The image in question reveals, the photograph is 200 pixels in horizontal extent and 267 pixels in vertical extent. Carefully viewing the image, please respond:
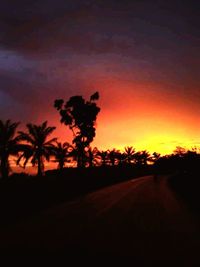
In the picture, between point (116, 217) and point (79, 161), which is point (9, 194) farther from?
point (79, 161)

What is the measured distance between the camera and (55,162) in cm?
6744

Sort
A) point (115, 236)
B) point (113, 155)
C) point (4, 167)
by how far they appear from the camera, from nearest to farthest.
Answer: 1. point (115, 236)
2. point (4, 167)
3. point (113, 155)

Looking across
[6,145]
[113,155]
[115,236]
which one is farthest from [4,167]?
[113,155]

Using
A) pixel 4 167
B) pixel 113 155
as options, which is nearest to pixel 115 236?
pixel 4 167

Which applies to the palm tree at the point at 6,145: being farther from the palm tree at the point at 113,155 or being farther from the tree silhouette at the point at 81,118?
the palm tree at the point at 113,155

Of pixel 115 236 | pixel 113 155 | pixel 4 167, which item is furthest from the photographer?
pixel 113 155

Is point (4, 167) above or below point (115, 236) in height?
above

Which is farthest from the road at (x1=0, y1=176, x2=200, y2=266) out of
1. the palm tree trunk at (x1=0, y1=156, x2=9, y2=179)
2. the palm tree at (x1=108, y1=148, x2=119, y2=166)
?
the palm tree at (x1=108, y1=148, x2=119, y2=166)

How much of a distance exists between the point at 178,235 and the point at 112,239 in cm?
188

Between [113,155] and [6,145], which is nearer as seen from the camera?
[6,145]

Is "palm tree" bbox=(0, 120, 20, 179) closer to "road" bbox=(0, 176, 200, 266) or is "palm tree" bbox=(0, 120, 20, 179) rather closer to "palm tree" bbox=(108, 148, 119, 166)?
"road" bbox=(0, 176, 200, 266)

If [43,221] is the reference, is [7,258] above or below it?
below

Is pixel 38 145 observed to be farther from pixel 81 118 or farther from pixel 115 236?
pixel 115 236

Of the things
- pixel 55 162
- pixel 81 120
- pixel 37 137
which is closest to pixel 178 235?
pixel 81 120
